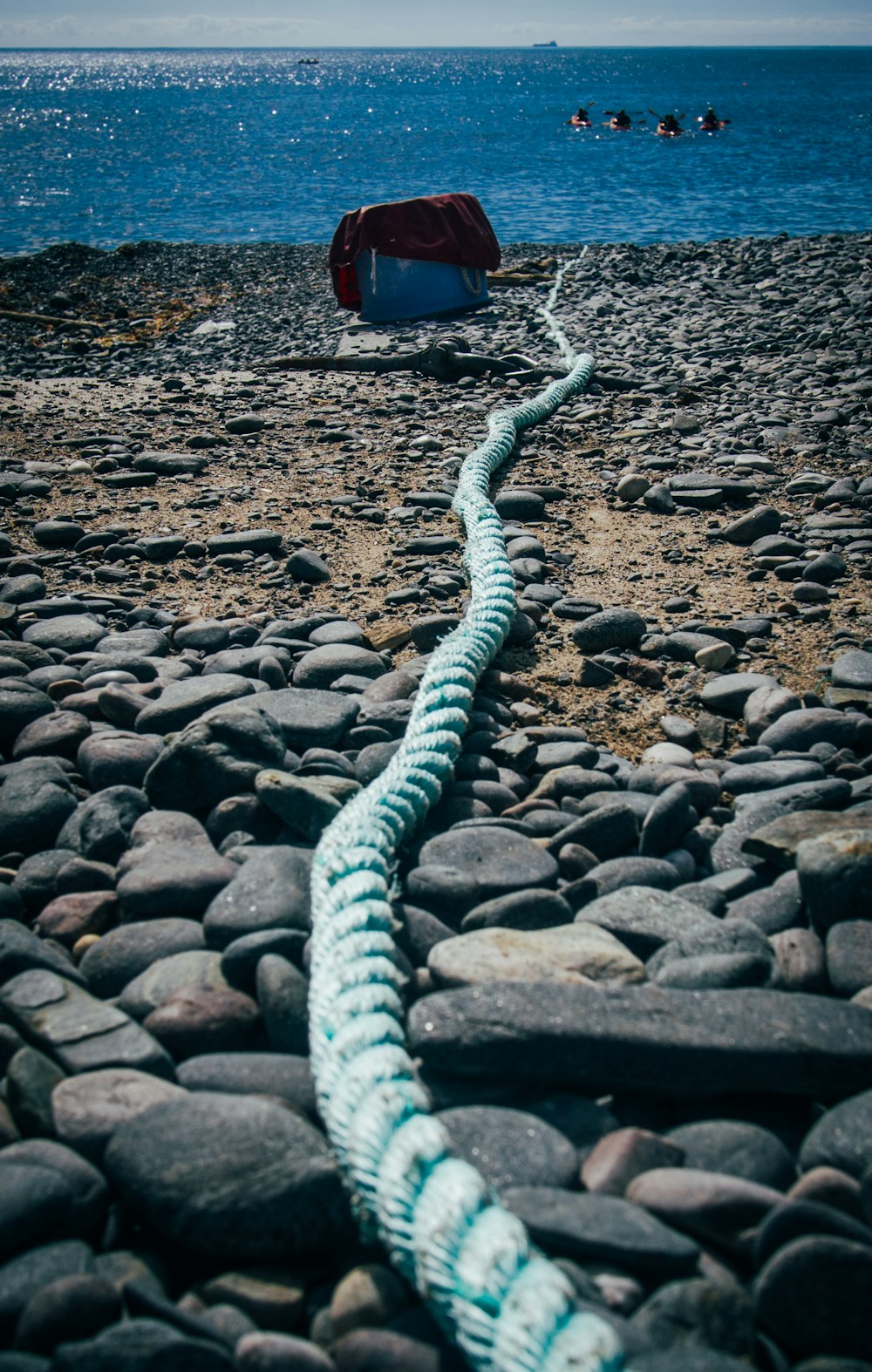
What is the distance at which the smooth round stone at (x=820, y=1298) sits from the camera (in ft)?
3.96

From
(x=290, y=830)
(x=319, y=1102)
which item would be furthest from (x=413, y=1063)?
(x=290, y=830)

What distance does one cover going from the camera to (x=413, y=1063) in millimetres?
1599

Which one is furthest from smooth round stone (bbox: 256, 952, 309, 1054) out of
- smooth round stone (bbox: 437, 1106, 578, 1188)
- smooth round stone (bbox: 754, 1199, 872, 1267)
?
smooth round stone (bbox: 754, 1199, 872, 1267)

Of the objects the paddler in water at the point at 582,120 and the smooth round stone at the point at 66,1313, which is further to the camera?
the paddler in water at the point at 582,120

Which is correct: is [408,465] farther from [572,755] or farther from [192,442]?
Result: [572,755]

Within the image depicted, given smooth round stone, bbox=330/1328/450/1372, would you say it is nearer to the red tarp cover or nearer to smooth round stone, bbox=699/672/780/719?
smooth round stone, bbox=699/672/780/719

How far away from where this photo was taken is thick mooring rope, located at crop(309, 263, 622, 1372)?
117cm

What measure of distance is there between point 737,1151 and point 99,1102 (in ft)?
3.17

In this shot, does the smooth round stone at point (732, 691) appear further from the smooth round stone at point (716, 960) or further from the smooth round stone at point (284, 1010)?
the smooth round stone at point (284, 1010)

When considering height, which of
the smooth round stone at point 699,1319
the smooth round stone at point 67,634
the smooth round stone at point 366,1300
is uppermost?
the smooth round stone at point 67,634

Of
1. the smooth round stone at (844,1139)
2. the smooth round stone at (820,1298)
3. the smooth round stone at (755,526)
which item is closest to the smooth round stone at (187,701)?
the smooth round stone at (844,1139)

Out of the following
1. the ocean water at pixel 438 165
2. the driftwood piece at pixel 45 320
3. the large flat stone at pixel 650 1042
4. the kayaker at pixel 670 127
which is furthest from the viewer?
the kayaker at pixel 670 127

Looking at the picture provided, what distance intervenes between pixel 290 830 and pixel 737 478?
3145 millimetres

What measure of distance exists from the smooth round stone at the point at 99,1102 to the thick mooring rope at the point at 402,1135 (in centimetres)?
27
